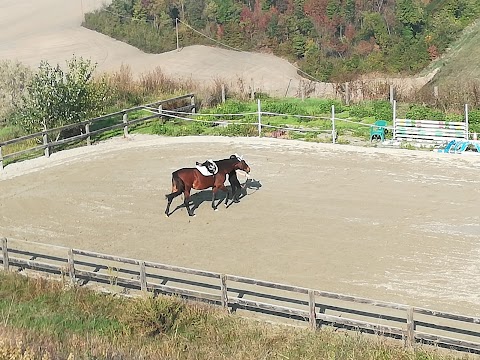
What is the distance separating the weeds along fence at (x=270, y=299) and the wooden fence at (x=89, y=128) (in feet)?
21.9

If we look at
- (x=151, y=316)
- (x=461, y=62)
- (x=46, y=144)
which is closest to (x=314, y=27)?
(x=461, y=62)

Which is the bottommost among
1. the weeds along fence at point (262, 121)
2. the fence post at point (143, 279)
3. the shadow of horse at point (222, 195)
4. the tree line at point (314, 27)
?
the fence post at point (143, 279)

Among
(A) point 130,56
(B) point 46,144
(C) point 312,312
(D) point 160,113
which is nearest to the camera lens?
(C) point 312,312

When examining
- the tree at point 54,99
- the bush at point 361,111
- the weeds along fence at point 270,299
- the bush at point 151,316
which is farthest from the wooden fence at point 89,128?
the bush at point 151,316

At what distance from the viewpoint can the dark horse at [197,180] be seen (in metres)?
15.0

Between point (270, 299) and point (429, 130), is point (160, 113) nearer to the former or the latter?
point (429, 130)

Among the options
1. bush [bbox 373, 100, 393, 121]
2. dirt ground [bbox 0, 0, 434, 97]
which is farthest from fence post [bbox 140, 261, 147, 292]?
dirt ground [bbox 0, 0, 434, 97]

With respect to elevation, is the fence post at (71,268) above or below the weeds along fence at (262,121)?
below

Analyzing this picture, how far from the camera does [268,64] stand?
119ft

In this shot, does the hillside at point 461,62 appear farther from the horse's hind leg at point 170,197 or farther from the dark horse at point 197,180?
the horse's hind leg at point 170,197

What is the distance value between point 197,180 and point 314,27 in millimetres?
28625

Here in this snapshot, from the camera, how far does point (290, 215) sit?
15.2m

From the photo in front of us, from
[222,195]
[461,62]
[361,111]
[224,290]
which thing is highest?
[461,62]

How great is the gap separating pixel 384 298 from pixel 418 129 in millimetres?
9427
